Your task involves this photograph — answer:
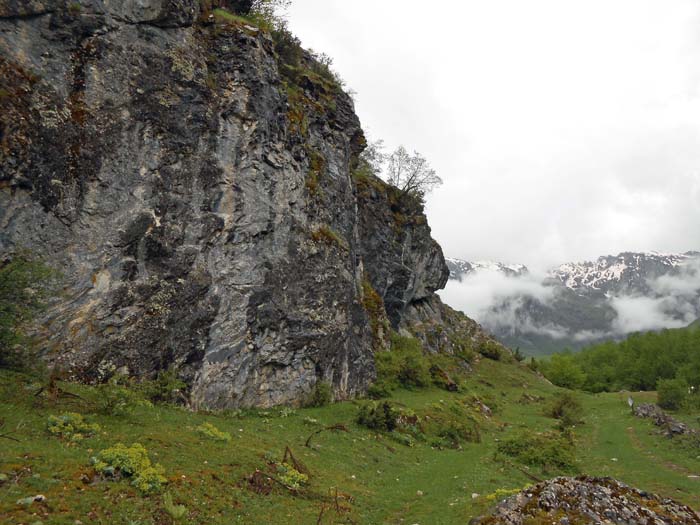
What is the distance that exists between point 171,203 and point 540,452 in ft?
94.3

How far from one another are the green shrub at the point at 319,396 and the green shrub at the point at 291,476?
15.0 meters

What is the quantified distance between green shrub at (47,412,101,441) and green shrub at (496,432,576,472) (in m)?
23.3

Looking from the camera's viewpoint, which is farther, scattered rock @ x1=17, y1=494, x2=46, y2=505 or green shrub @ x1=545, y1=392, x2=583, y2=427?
green shrub @ x1=545, y1=392, x2=583, y2=427

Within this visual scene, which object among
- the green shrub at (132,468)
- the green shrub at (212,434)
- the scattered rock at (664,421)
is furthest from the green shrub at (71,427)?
the scattered rock at (664,421)

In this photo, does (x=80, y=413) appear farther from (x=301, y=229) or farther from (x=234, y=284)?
(x=301, y=229)

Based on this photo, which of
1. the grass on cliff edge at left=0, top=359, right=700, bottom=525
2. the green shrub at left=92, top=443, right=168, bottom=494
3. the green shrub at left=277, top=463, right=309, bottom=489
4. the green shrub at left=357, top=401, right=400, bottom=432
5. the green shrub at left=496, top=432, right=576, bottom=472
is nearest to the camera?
the grass on cliff edge at left=0, top=359, right=700, bottom=525

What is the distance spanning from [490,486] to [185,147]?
27509mm

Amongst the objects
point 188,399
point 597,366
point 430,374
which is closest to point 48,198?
point 188,399

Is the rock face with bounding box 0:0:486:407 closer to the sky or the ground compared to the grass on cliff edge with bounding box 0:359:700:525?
closer to the sky

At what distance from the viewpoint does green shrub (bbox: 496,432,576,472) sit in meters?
26.4

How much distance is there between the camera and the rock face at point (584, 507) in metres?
11.4

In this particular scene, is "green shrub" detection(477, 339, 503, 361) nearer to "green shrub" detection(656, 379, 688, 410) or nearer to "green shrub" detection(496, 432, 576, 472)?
"green shrub" detection(656, 379, 688, 410)

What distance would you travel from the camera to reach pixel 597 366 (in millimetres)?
124188

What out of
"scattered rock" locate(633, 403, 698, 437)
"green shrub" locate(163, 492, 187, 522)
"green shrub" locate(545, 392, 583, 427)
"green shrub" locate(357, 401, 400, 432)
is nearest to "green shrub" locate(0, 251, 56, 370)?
"green shrub" locate(163, 492, 187, 522)
